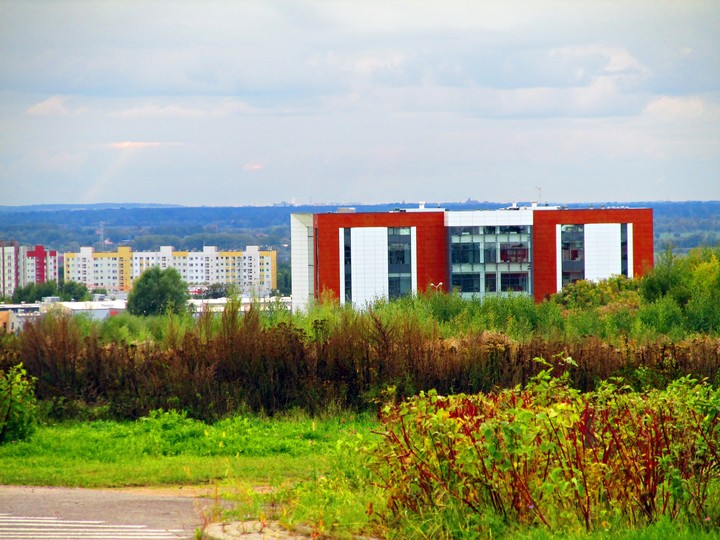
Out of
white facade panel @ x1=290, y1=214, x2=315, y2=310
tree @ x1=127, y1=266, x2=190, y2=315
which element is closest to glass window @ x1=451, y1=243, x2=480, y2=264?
white facade panel @ x1=290, y1=214, x2=315, y2=310

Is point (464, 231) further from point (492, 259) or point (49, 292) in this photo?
point (49, 292)

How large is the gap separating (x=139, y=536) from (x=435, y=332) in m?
8.25

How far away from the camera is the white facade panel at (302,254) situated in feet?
302

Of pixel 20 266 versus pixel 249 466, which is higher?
pixel 20 266

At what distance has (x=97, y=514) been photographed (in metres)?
7.55

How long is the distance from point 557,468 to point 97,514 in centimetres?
326

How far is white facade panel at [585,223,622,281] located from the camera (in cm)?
8700

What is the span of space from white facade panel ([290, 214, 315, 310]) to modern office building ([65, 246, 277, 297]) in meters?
77.9

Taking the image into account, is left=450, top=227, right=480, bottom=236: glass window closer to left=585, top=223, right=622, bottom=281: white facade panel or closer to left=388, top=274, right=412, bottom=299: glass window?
left=388, top=274, right=412, bottom=299: glass window

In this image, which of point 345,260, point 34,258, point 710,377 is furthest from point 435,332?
point 34,258

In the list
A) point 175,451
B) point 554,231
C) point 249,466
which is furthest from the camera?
point 554,231

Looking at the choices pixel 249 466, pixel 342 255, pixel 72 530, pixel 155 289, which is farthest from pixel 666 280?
pixel 155 289

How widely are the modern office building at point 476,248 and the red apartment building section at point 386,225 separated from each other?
0.08 m

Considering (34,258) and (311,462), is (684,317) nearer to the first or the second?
(311,462)
